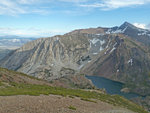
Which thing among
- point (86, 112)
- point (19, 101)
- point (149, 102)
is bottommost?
point (149, 102)

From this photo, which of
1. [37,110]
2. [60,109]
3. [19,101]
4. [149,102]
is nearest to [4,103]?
[19,101]

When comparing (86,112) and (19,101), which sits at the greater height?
(19,101)

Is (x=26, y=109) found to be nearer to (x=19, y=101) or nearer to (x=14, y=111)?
(x=14, y=111)

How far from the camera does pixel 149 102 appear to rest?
638 ft

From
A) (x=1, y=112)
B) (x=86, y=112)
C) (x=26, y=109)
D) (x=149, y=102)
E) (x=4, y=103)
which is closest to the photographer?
(x=1, y=112)

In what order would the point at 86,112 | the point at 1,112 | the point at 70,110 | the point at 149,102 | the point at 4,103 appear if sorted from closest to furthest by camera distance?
the point at 1,112
the point at 4,103
the point at 70,110
the point at 86,112
the point at 149,102

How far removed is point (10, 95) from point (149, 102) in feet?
637

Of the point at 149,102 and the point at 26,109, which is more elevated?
the point at 26,109

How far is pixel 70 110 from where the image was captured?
993 inches

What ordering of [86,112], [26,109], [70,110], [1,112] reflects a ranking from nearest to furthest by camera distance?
[1,112] → [26,109] → [70,110] → [86,112]

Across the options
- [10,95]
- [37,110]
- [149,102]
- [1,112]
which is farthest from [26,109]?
[149,102]

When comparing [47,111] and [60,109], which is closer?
[47,111]

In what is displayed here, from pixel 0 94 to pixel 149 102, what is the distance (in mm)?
195390

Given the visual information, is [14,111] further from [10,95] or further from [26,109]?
[10,95]
